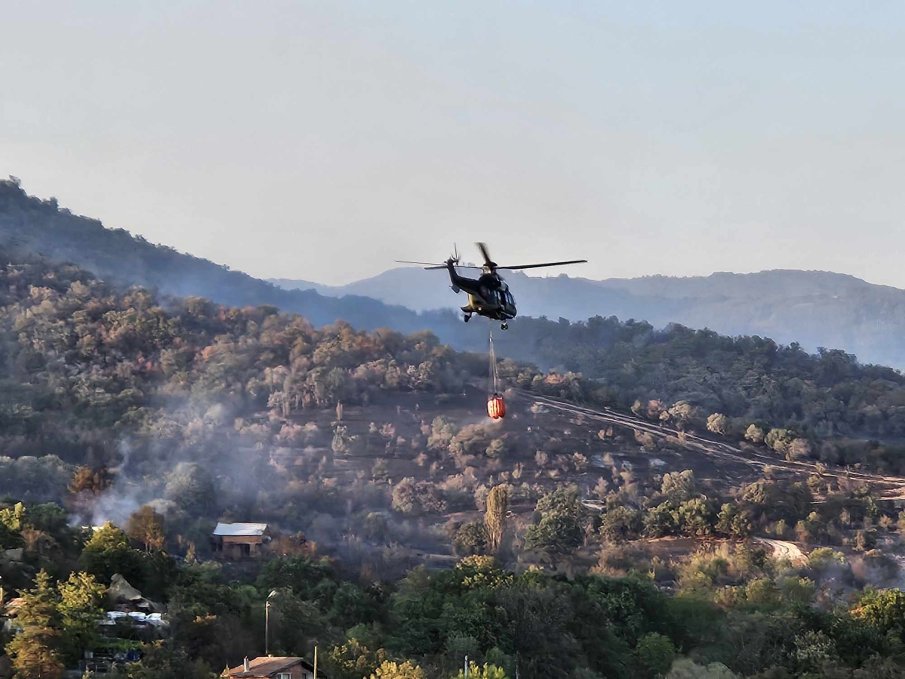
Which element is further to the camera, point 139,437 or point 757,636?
point 139,437

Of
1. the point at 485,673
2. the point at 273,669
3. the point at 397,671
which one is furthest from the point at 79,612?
the point at 485,673

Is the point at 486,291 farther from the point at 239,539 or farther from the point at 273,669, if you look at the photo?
the point at 239,539

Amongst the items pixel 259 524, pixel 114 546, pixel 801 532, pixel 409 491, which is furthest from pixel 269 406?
pixel 114 546

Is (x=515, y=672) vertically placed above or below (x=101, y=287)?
below

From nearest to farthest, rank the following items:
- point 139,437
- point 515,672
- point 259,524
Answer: point 515,672, point 259,524, point 139,437

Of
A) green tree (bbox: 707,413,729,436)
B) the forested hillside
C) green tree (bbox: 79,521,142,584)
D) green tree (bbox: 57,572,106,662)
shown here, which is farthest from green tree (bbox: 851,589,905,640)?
green tree (bbox: 707,413,729,436)

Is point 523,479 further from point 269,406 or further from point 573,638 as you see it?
point 573,638
